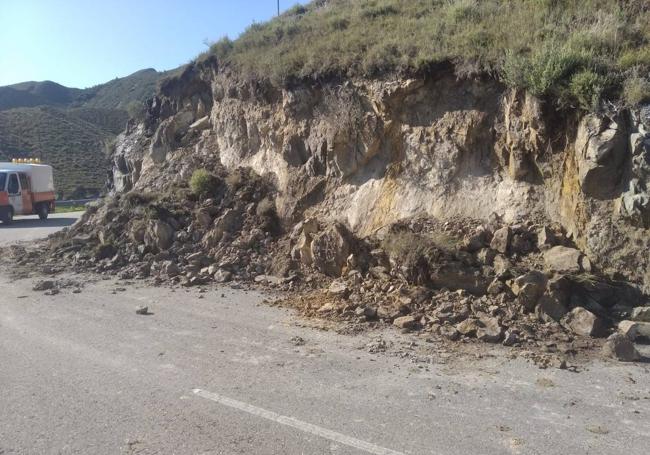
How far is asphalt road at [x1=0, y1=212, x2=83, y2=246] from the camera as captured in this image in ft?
59.0

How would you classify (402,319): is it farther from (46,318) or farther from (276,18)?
(276,18)

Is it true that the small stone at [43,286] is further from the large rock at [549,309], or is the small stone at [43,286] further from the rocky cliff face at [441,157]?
the large rock at [549,309]

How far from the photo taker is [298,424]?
461 cm

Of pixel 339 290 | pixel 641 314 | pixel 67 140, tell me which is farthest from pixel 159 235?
pixel 67 140

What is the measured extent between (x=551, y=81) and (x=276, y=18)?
1262 cm

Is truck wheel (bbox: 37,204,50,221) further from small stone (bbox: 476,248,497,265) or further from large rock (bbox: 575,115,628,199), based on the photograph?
large rock (bbox: 575,115,628,199)

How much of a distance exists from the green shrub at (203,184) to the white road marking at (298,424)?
27.1 feet

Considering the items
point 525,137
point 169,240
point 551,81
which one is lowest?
point 169,240

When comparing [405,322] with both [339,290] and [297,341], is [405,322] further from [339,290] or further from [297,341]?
[339,290]

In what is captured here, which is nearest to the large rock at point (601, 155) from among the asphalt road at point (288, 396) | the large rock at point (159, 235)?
the asphalt road at point (288, 396)

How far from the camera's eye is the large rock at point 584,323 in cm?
664

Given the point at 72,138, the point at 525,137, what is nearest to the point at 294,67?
the point at 525,137

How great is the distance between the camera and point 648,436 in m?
4.32

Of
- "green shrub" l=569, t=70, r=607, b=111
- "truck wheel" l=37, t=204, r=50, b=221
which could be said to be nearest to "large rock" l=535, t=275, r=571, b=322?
"green shrub" l=569, t=70, r=607, b=111
